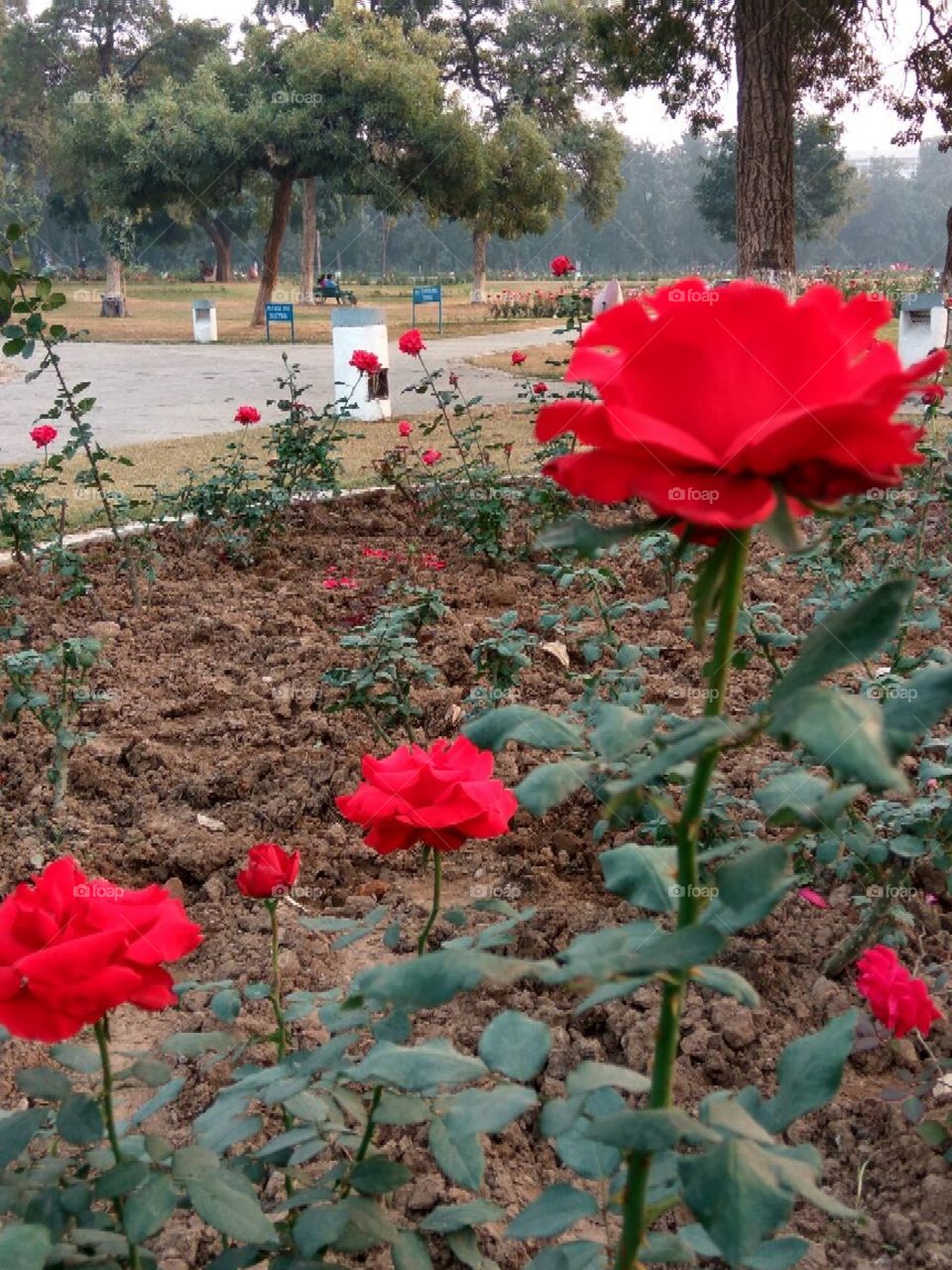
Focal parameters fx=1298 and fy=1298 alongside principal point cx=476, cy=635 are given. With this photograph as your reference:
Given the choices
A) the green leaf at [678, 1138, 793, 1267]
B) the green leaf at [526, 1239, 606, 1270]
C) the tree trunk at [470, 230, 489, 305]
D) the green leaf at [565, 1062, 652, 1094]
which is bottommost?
the green leaf at [526, 1239, 606, 1270]

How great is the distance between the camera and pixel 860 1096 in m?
1.64

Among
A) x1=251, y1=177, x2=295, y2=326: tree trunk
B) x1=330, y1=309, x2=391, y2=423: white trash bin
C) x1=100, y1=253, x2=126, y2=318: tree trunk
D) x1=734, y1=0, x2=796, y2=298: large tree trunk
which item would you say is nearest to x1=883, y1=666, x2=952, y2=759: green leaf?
x1=330, y1=309, x2=391, y2=423: white trash bin

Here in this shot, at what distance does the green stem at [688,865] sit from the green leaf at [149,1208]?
31 centimetres

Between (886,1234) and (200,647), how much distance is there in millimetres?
2426

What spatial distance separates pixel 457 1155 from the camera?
3.26 feet

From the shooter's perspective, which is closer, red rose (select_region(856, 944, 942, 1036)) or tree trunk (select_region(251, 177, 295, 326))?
red rose (select_region(856, 944, 942, 1036))

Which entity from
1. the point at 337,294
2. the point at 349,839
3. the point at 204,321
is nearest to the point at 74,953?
the point at 349,839

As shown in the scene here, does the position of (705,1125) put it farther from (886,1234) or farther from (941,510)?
(941,510)

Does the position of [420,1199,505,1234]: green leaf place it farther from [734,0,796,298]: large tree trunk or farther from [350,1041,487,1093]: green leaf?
[734,0,796,298]: large tree trunk

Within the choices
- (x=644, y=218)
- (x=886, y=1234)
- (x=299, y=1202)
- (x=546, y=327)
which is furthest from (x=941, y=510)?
(x=644, y=218)

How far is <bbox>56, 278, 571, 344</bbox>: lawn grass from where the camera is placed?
2019cm

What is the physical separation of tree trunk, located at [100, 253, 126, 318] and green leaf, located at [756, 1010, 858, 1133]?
90.6ft

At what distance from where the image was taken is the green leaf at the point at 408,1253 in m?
0.98

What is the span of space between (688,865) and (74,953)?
16.3 inches
